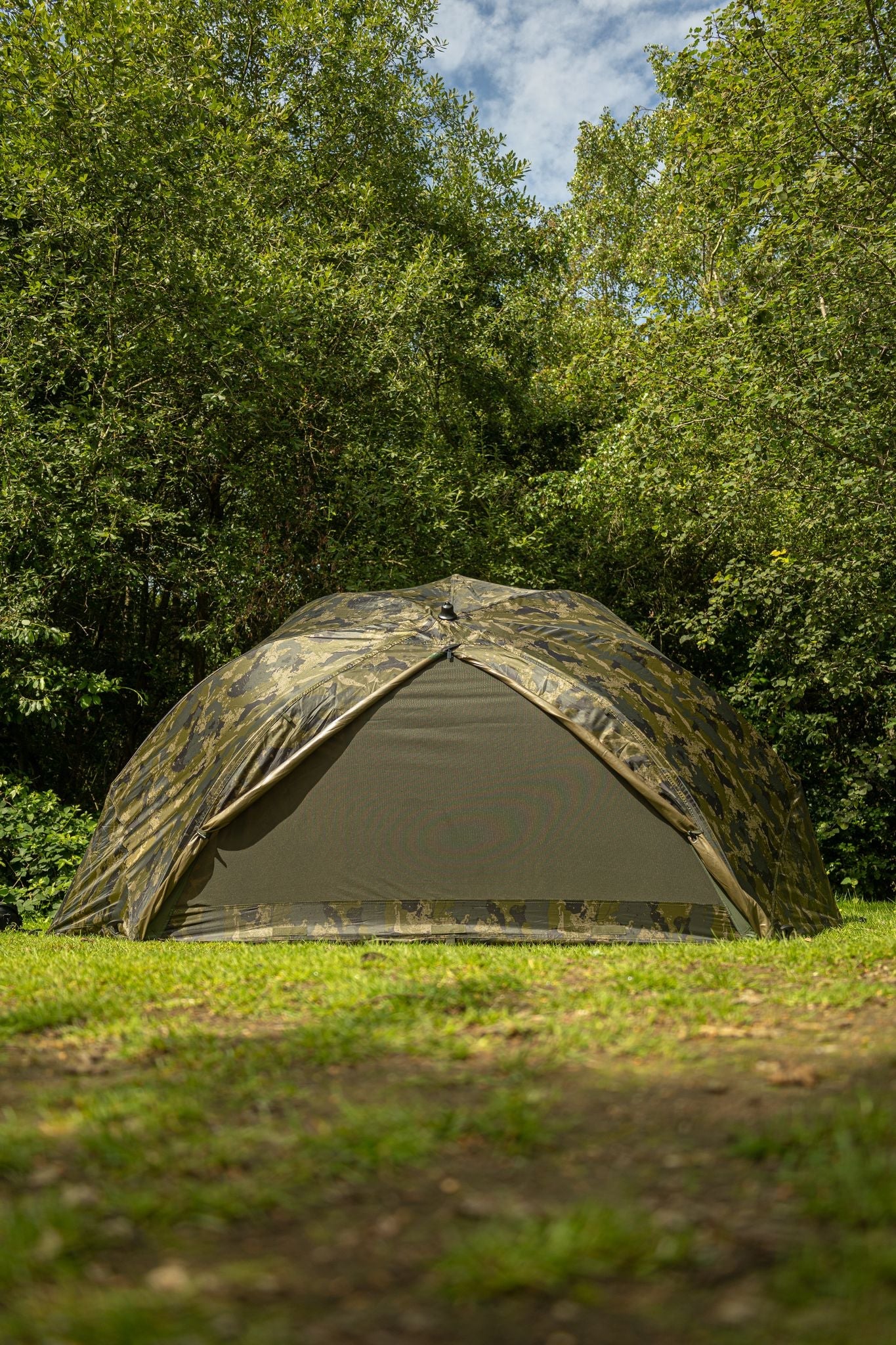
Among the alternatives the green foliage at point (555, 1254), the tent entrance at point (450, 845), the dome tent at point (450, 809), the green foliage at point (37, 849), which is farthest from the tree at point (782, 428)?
the green foliage at point (555, 1254)

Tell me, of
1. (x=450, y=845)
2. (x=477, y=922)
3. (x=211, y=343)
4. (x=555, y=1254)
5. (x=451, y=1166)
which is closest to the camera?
(x=555, y=1254)

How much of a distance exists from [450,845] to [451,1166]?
181 inches

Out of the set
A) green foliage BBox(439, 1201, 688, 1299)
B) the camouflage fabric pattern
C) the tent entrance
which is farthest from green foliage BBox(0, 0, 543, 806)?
green foliage BBox(439, 1201, 688, 1299)

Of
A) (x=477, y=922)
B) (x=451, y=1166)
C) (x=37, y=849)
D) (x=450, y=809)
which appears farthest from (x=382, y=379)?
(x=451, y=1166)

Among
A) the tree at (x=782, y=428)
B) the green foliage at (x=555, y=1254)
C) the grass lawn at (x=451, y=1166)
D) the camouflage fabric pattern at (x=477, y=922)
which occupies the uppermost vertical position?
the tree at (x=782, y=428)

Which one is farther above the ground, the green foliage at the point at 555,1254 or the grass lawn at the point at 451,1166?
the green foliage at the point at 555,1254

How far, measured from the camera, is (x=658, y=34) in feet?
72.3

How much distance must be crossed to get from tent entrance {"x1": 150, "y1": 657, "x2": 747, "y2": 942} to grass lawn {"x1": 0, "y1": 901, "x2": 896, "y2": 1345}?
2.15 metres

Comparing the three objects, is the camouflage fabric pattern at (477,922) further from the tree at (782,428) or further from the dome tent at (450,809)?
the tree at (782,428)

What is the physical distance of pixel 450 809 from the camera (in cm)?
756

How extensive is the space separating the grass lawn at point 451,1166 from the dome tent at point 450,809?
7.13 ft

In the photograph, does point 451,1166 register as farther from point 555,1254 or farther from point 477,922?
point 477,922

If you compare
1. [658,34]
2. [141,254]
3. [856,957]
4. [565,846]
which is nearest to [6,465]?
[141,254]

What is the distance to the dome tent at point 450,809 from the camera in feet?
24.1
